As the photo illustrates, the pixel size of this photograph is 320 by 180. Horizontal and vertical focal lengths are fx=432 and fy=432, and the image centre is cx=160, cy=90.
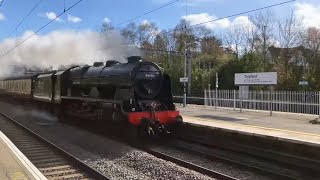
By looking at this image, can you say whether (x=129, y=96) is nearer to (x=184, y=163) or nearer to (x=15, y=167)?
(x=184, y=163)

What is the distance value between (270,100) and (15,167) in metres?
17.2

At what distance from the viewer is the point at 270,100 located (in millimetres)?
23344

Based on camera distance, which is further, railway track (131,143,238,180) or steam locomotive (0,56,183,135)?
steam locomotive (0,56,183,135)

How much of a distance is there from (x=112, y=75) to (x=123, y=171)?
246 inches

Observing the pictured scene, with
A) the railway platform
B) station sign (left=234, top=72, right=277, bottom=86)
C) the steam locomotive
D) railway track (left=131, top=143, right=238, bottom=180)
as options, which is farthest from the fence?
the railway platform

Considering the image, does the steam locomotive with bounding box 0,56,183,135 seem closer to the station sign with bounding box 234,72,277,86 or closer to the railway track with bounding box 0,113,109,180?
the railway track with bounding box 0,113,109,180

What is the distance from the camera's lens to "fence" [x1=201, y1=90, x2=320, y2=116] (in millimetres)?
21969

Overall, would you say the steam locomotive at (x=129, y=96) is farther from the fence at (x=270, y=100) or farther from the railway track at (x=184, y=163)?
the fence at (x=270, y=100)

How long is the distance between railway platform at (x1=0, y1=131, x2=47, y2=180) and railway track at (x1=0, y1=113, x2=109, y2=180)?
2.93 ft

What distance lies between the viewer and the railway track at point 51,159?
10211 mm

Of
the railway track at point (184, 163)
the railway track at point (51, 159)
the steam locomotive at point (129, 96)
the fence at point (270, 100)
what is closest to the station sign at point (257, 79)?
the fence at point (270, 100)

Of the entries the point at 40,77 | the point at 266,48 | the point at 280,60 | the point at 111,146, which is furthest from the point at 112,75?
the point at 266,48

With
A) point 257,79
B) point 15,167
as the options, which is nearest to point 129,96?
point 15,167

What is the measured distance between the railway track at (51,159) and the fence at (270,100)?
12.5 metres
